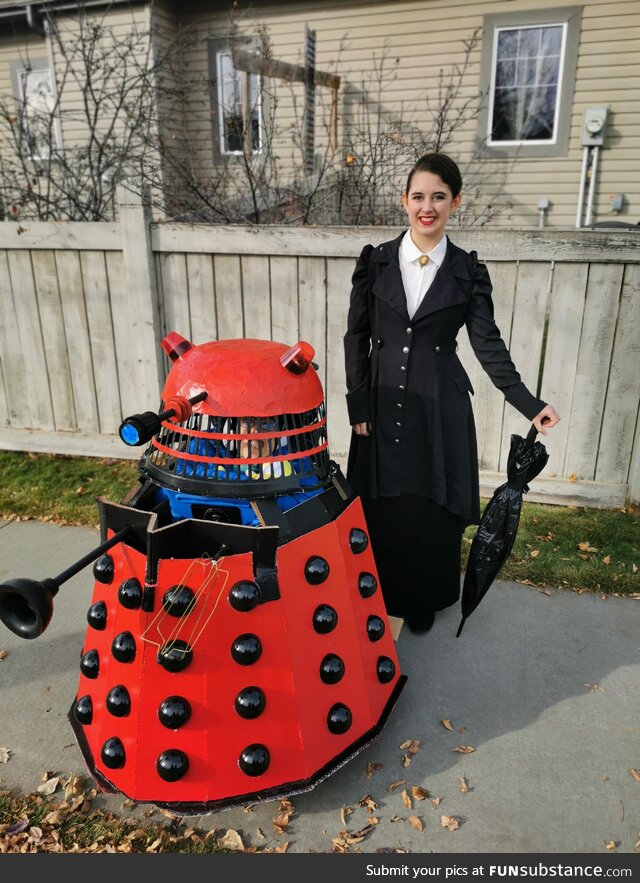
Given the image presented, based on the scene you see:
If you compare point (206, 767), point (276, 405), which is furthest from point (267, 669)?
point (276, 405)

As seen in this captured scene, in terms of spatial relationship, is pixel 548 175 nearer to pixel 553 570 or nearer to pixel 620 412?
pixel 620 412

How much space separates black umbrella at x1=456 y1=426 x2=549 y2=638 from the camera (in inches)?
108

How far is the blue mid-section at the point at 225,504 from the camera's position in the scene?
2197mm

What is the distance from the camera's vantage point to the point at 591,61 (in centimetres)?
881

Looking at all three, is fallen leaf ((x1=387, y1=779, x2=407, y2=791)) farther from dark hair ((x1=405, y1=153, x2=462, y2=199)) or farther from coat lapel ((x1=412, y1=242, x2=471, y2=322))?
dark hair ((x1=405, y1=153, x2=462, y2=199))

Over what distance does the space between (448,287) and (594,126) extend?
308 inches

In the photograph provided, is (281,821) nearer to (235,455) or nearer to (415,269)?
(235,455)

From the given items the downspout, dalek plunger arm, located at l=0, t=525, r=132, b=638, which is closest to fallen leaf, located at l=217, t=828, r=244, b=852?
dalek plunger arm, located at l=0, t=525, r=132, b=638

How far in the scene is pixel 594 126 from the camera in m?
8.77

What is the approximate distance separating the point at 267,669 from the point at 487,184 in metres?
9.21

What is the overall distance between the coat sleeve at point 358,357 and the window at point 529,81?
7.40 meters

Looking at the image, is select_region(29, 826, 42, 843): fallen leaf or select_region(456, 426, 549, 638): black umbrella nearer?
select_region(29, 826, 42, 843): fallen leaf

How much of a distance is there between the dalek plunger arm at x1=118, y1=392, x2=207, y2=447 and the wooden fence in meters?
2.58

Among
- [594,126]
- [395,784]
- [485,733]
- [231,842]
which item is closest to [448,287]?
Answer: [485,733]
